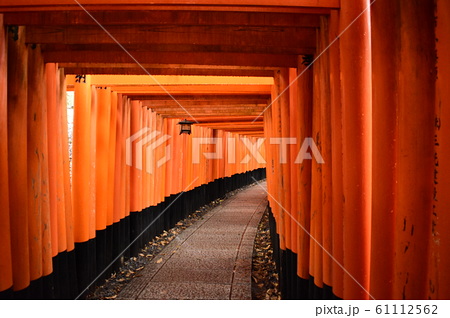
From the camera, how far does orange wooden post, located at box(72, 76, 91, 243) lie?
20.7 feet

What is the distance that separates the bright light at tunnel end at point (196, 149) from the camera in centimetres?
443

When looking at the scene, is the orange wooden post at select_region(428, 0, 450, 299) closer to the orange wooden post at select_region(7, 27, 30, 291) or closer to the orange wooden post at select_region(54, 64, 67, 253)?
the orange wooden post at select_region(7, 27, 30, 291)

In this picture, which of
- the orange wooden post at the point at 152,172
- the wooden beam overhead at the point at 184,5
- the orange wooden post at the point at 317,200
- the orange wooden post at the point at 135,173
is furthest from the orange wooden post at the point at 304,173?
the orange wooden post at the point at 152,172

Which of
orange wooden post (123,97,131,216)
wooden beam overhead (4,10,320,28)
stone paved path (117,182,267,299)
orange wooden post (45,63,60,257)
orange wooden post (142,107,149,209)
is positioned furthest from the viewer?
orange wooden post (142,107,149,209)

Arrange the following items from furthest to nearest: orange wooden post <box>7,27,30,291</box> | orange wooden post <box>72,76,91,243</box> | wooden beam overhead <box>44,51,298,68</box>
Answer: orange wooden post <box>72,76,91,243</box>, wooden beam overhead <box>44,51,298,68</box>, orange wooden post <box>7,27,30,291</box>

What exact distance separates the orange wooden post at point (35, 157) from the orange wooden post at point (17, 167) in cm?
27

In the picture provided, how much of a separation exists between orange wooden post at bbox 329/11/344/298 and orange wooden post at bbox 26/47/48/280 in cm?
290

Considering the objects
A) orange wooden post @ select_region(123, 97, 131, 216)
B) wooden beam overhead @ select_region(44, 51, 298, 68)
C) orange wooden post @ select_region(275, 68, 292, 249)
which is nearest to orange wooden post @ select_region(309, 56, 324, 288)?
wooden beam overhead @ select_region(44, 51, 298, 68)

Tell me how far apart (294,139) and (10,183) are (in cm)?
299

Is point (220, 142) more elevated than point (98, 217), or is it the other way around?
point (220, 142)

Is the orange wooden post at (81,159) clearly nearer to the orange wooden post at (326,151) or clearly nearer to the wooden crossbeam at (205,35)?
the wooden crossbeam at (205,35)

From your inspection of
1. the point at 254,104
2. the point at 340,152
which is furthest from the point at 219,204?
the point at 340,152

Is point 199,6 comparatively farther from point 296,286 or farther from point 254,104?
point 254,104

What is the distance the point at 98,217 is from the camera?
293 inches
